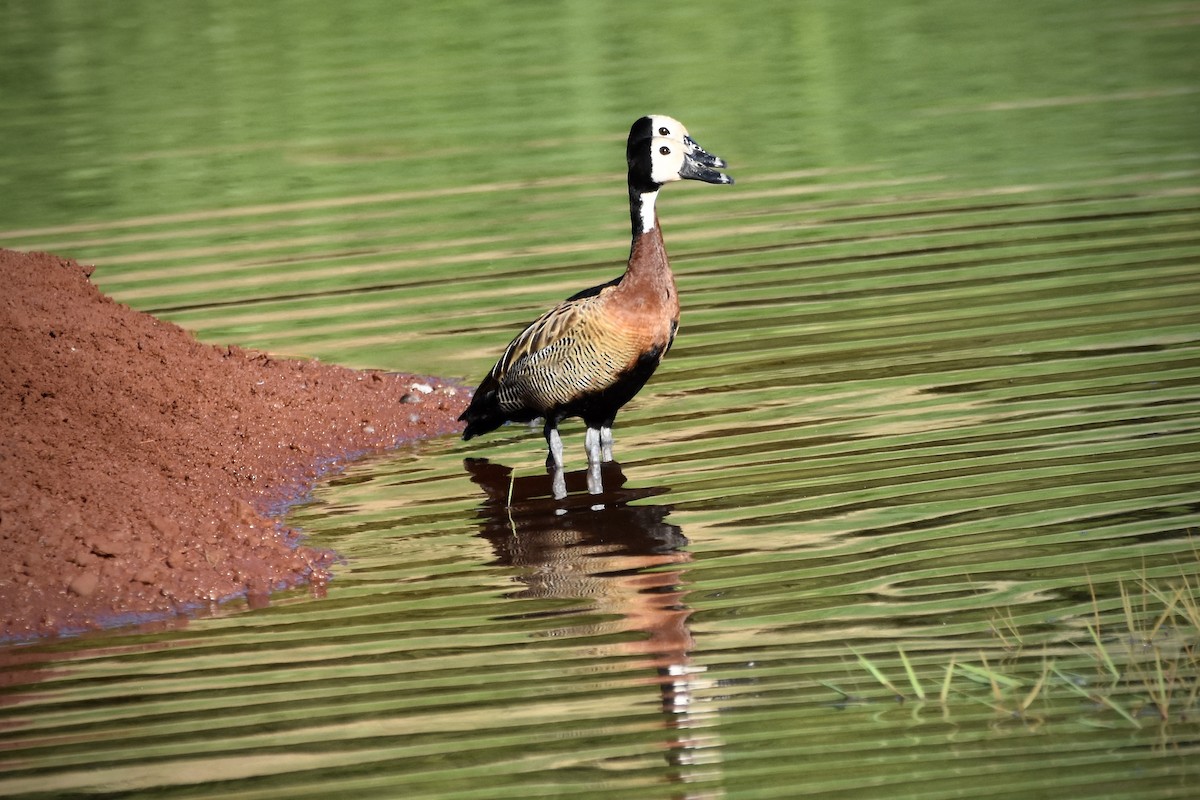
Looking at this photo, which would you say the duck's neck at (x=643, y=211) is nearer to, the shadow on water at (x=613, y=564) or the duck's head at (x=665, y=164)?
the duck's head at (x=665, y=164)

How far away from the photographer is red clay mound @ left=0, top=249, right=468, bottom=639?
355 inches

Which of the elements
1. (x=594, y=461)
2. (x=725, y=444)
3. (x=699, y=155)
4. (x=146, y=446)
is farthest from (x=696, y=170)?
(x=146, y=446)

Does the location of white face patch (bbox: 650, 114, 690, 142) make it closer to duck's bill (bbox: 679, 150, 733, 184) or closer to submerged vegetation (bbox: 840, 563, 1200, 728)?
duck's bill (bbox: 679, 150, 733, 184)

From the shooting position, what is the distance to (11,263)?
11617 millimetres

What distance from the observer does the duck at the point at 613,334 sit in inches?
Answer: 391

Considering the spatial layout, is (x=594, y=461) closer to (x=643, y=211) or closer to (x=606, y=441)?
(x=606, y=441)

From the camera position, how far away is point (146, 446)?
10.5 m

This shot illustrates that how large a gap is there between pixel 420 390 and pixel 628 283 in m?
2.81

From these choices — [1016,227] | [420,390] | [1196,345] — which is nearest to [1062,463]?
[1196,345]

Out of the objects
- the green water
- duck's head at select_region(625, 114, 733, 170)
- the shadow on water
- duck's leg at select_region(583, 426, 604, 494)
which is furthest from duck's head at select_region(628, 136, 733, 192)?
the shadow on water

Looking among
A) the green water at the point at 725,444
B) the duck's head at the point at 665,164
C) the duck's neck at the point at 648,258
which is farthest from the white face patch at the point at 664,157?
the green water at the point at 725,444

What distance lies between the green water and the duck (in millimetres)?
450

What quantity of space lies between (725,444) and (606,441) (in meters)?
0.70

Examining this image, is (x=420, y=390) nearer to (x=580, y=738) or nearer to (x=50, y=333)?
(x=50, y=333)
